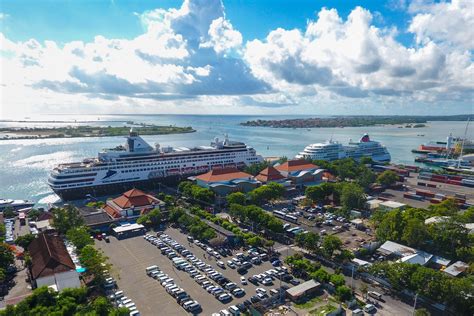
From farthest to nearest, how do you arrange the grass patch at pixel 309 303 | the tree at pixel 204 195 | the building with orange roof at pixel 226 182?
the building with orange roof at pixel 226 182, the tree at pixel 204 195, the grass patch at pixel 309 303

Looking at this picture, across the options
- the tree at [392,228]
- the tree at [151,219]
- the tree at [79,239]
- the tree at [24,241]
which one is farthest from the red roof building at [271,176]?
the tree at [24,241]

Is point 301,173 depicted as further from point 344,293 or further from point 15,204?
point 15,204

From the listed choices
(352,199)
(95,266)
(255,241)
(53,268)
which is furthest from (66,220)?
(352,199)

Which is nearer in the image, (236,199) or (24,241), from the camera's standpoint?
(24,241)

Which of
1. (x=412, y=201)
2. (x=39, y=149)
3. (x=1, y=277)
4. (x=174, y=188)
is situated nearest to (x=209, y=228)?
(x=1, y=277)

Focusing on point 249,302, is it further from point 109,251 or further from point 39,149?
point 39,149

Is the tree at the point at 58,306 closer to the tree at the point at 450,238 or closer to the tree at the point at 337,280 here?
the tree at the point at 337,280

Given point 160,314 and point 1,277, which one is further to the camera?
point 1,277
